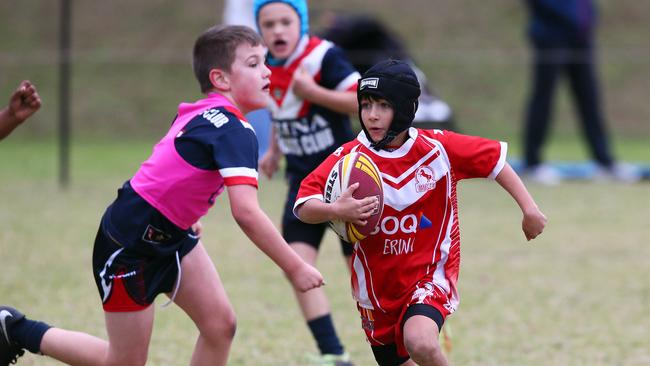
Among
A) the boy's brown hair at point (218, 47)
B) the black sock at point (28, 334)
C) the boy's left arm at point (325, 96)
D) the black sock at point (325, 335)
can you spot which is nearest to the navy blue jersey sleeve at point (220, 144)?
the boy's brown hair at point (218, 47)

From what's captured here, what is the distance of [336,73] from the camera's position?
524cm

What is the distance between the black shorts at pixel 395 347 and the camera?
392 centimetres

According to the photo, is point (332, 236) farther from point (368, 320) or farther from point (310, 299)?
point (368, 320)

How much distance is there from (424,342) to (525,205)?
646mm

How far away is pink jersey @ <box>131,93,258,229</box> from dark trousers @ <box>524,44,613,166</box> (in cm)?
826

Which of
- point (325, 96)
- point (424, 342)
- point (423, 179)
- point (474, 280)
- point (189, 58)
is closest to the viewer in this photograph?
point (424, 342)

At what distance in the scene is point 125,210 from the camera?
3984mm

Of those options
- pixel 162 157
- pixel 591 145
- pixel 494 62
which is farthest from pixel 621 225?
pixel 494 62

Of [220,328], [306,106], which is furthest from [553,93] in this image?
[220,328]

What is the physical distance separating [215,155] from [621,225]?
6.22m

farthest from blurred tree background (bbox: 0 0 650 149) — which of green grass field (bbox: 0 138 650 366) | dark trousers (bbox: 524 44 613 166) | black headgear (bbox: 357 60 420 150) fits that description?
black headgear (bbox: 357 60 420 150)

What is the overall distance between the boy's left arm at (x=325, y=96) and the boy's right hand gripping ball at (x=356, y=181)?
1.17 metres

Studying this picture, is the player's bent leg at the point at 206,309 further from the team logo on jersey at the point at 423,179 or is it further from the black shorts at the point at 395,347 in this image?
the team logo on jersey at the point at 423,179

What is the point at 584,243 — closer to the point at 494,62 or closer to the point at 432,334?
the point at 432,334
